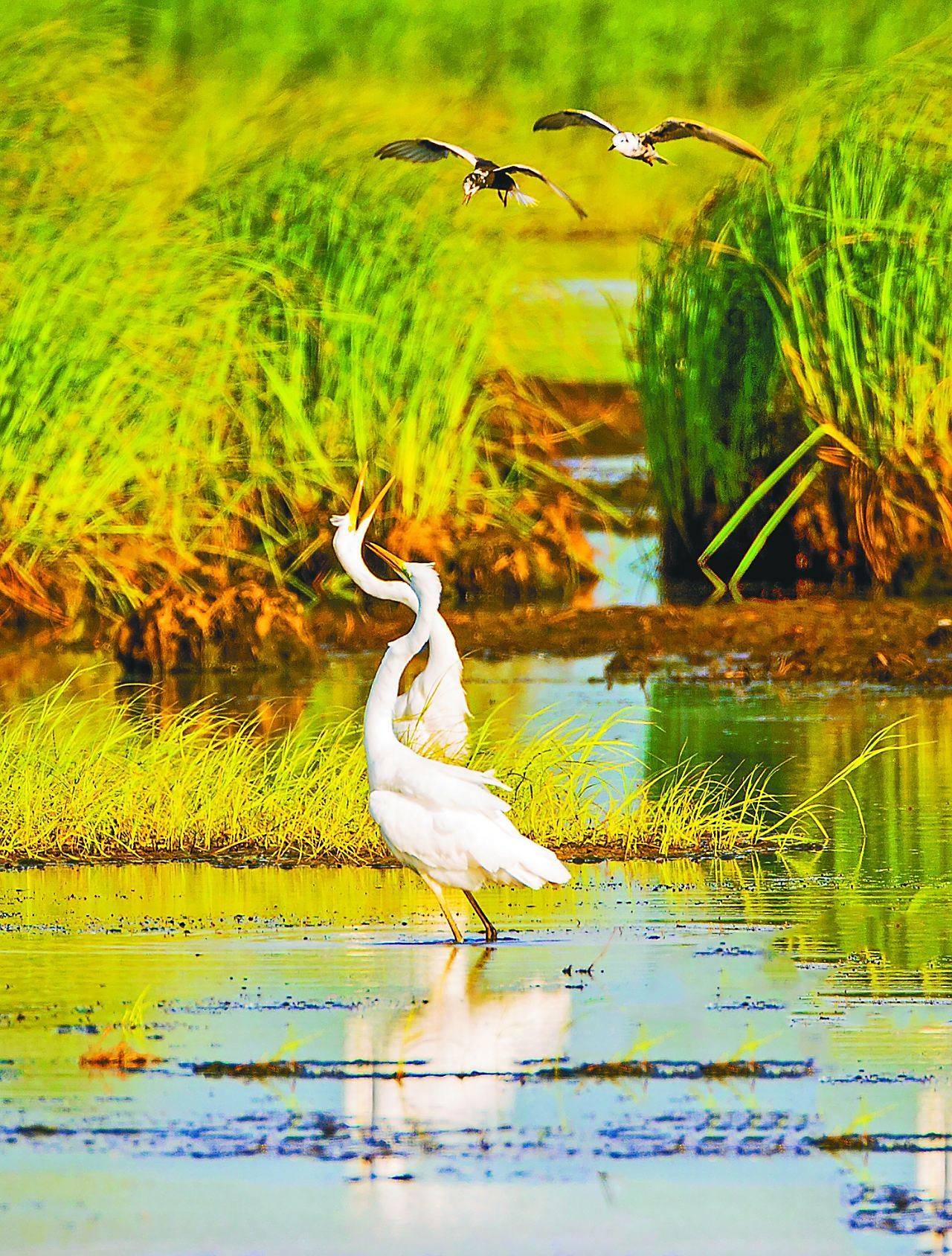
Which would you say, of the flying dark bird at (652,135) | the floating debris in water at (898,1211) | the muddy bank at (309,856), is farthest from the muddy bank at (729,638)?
the floating debris in water at (898,1211)

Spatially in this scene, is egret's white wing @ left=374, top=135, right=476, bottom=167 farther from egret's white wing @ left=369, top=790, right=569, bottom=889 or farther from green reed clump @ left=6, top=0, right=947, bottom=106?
green reed clump @ left=6, top=0, right=947, bottom=106

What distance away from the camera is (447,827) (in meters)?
7.44

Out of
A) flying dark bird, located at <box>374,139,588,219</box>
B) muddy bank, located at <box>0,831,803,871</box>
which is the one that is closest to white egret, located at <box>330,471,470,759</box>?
muddy bank, located at <box>0,831,803,871</box>

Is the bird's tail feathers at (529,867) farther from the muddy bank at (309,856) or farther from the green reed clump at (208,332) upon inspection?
the green reed clump at (208,332)

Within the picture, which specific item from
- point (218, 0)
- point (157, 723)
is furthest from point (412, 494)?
point (218, 0)

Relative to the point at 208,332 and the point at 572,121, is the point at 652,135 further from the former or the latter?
the point at 208,332

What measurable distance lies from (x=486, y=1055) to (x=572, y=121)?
237 inches

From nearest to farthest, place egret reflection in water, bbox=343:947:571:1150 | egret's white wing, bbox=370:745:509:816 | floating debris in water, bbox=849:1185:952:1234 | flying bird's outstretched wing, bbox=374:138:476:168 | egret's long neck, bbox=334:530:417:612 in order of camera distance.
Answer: floating debris in water, bbox=849:1185:952:1234, egret reflection in water, bbox=343:947:571:1150, egret's white wing, bbox=370:745:509:816, egret's long neck, bbox=334:530:417:612, flying bird's outstretched wing, bbox=374:138:476:168

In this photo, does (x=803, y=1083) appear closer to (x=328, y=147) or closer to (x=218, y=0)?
(x=328, y=147)

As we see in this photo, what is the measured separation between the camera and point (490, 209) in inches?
636

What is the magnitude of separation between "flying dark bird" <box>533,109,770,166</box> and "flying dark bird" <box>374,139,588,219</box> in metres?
0.25

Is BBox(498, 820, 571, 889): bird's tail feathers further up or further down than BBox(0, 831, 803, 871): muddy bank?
further up

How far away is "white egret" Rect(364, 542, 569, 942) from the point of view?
7379 millimetres

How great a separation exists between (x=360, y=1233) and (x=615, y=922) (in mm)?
2991
